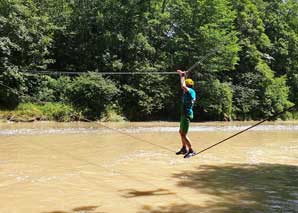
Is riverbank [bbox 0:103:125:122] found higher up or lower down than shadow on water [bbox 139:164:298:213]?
higher up

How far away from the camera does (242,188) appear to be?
1055cm

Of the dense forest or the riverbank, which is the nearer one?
the riverbank

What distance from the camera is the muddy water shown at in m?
8.77

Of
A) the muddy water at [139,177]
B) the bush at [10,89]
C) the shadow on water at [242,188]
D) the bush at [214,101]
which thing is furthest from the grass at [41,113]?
the shadow on water at [242,188]

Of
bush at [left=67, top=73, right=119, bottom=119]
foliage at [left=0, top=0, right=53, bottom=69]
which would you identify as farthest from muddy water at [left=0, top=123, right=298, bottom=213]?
foliage at [left=0, top=0, right=53, bottom=69]

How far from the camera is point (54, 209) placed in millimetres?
8203

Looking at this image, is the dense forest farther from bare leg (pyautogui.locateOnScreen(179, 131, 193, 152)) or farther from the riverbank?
bare leg (pyautogui.locateOnScreen(179, 131, 193, 152))

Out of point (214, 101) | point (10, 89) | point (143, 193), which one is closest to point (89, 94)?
point (10, 89)

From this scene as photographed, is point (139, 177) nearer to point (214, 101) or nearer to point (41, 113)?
point (41, 113)

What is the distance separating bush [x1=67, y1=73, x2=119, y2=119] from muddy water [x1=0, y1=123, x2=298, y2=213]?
489 inches

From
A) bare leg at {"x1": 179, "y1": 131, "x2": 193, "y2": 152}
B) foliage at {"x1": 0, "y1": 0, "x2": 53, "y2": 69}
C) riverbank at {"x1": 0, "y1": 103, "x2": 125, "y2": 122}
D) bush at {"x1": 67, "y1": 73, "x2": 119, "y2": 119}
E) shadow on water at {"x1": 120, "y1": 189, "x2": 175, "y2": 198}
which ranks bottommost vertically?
shadow on water at {"x1": 120, "y1": 189, "x2": 175, "y2": 198}

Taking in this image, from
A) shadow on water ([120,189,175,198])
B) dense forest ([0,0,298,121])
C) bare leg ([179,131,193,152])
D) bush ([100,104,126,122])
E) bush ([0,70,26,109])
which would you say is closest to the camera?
shadow on water ([120,189,175,198])

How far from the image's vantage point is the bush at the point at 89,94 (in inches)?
1231

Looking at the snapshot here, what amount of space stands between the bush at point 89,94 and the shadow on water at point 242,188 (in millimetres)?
18711
